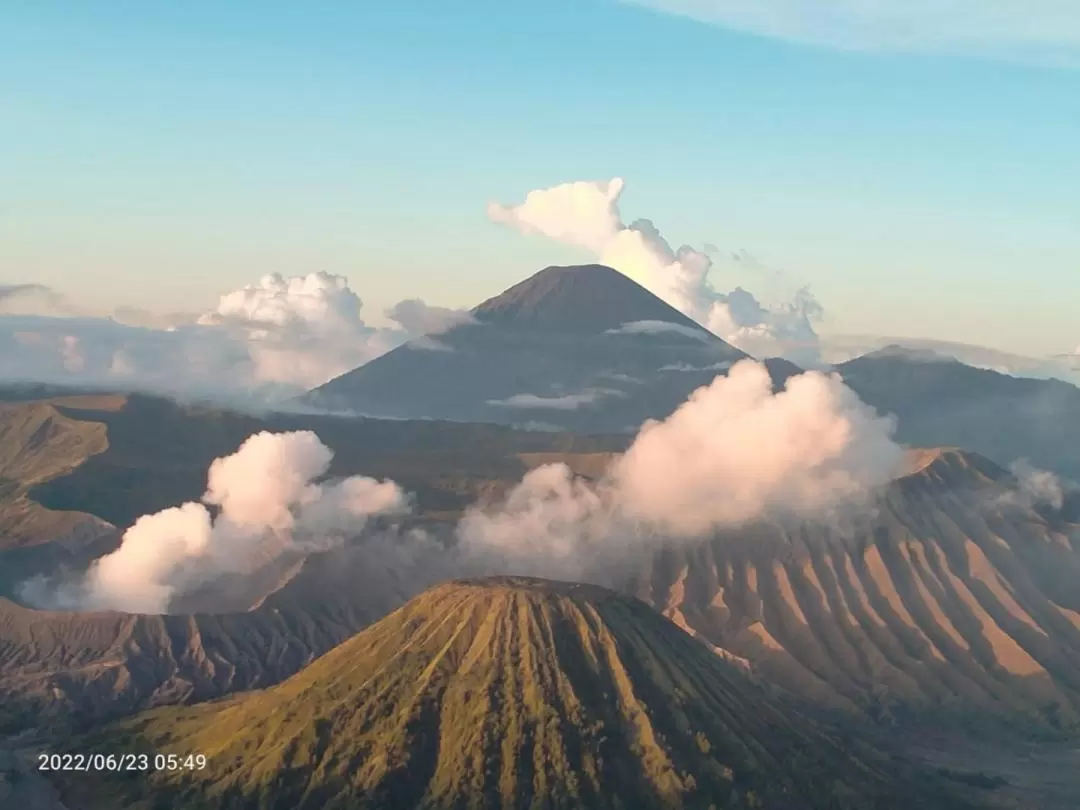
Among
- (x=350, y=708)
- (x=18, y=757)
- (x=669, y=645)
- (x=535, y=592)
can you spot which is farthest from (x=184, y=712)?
(x=669, y=645)

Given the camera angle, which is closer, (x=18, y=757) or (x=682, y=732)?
(x=682, y=732)

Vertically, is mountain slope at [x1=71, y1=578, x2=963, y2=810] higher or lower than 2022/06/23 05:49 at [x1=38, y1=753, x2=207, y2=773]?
higher

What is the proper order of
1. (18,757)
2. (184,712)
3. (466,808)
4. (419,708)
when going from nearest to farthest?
(466,808), (419,708), (18,757), (184,712)

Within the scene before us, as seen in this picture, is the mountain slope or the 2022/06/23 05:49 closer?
the mountain slope

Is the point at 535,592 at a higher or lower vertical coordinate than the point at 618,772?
higher

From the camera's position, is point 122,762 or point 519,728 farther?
point 122,762

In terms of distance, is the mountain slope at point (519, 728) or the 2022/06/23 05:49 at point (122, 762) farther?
the 2022/06/23 05:49 at point (122, 762)

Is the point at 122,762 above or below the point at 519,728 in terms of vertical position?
below

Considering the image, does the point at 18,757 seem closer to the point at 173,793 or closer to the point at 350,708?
the point at 173,793
